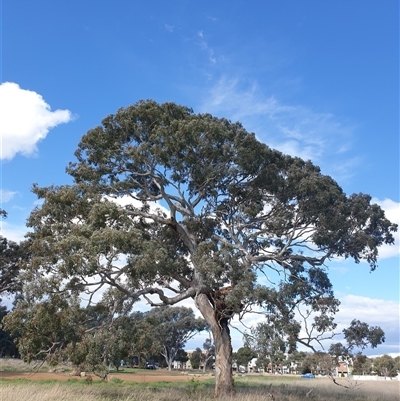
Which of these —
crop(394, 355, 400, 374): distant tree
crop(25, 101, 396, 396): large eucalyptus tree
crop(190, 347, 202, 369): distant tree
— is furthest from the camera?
crop(190, 347, 202, 369): distant tree

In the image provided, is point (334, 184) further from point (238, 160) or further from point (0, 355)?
point (0, 355)

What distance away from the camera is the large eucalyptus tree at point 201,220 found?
15.6m

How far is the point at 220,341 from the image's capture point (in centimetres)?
1833

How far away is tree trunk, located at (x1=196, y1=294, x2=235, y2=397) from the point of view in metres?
17.8

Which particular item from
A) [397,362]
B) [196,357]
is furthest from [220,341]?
[196,357]

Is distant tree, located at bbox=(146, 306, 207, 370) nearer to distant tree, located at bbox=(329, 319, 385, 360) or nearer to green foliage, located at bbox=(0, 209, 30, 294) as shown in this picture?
green foliage, located at bbox=(0, 209, 30, 294)

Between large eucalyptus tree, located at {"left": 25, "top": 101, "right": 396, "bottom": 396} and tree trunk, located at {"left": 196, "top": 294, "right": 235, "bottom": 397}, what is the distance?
0.04m

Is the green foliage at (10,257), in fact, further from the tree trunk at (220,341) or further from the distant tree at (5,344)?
the distant tree at (5,344)

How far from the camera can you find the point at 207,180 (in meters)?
18.7

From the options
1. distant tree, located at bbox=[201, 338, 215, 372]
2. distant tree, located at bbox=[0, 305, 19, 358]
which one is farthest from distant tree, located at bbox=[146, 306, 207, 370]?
distant tree, located at bbox=[0, 305, 19, 358]

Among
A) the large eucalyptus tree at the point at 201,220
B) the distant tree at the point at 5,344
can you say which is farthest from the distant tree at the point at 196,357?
the large eucalyptus tree at the point at 201,220

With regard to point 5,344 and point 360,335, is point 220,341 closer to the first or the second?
point 360,335

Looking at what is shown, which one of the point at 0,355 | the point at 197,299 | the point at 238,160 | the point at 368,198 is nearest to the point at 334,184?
the point at 368,198

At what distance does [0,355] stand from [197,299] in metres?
56.7
